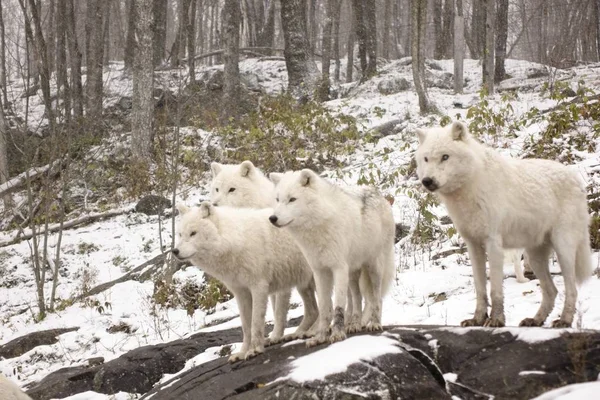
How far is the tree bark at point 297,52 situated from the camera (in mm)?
18188

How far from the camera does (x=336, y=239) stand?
5273 mm

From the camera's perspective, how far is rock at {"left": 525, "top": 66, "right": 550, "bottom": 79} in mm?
19391

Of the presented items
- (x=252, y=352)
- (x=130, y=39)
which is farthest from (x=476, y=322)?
(x=130, y=39)

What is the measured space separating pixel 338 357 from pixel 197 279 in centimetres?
692

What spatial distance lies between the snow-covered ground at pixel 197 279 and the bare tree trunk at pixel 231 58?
2.92 metres

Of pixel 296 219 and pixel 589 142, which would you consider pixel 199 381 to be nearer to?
pixel 296 219

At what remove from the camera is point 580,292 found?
21.8 ft

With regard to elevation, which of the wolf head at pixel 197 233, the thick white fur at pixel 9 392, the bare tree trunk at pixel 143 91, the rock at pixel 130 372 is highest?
the bare tree trunk at pixel 143 91

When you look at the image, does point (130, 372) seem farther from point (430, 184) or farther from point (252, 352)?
point (430, 184)

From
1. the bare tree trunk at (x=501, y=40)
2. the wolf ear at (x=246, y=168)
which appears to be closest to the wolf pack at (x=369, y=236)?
the wolf ear at (x=246, y=168)

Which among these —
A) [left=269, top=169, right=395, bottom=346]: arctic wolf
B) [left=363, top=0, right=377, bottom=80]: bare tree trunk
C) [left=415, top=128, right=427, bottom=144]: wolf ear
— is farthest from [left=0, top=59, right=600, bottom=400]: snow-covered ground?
[left=363, top=0, right=377, bottom=80]: bare tree trunk

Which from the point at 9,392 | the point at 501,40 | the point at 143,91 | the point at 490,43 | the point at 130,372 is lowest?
the point at 130,372

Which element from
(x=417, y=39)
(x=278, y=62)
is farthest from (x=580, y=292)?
(x=278, y=62)

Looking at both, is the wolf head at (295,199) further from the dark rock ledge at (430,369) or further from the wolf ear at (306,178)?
the dark rock ledge at (430,369)
